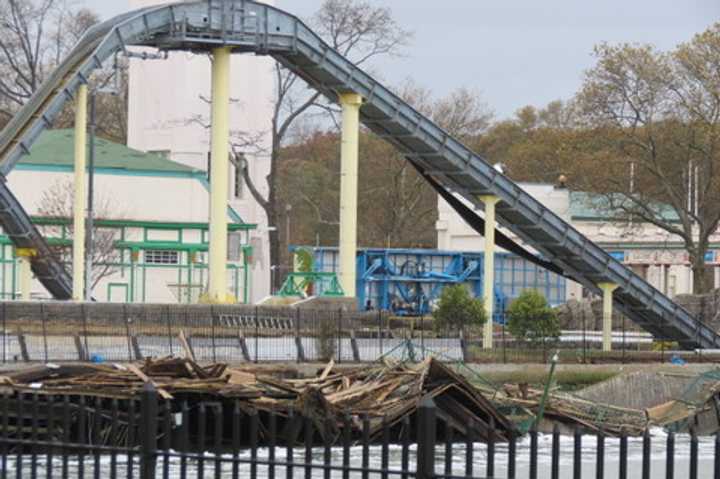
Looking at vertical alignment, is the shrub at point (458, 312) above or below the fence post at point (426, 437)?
above

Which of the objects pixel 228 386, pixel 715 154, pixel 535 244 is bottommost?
pixel 228 386

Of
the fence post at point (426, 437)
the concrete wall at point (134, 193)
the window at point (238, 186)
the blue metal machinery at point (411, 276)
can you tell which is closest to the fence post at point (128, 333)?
the fence post at point (426, 437)

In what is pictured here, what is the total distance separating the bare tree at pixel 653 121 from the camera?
66438 mm

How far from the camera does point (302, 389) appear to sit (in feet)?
97.9

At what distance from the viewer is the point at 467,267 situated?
75.5 m

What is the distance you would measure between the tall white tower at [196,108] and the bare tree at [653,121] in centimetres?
1908

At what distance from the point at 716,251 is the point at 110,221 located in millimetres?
32311

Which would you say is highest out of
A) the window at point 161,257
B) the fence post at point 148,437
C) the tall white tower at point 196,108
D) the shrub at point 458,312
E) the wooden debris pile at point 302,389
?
the tall white tower at point 196,108

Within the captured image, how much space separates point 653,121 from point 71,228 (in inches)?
924

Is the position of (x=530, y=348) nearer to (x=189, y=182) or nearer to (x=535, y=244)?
(x=535, y=244)

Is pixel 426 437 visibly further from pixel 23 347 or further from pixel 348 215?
pixel 348 215

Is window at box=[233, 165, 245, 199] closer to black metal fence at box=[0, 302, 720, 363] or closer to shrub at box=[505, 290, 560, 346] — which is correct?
black metal fence at box=[0, 302, 720, 363]

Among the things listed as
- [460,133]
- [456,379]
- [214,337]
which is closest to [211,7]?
[214,337]

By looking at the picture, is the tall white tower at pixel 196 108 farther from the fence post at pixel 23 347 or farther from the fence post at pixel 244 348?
the fence post at pixel 23 347
